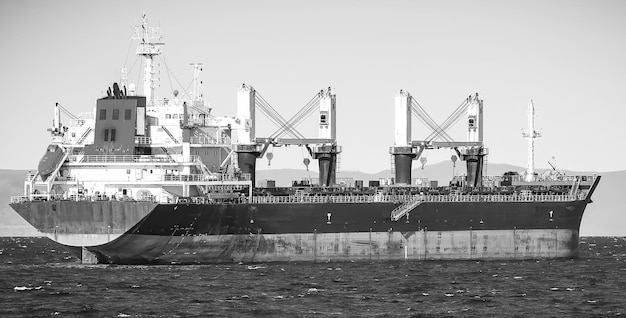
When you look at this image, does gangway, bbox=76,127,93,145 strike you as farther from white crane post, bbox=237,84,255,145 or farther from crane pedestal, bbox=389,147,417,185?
crane pedestal, bbox=389,147,417,185

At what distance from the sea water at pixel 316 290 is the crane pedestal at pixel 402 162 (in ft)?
37.0

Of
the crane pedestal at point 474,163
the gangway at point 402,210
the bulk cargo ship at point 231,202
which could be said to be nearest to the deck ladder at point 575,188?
the bulk cargo ship at point 231,202

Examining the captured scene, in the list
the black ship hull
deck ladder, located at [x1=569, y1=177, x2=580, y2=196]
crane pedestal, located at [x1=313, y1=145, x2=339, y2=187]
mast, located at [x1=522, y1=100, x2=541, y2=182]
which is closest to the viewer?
the black ship hull

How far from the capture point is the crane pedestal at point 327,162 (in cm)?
9025

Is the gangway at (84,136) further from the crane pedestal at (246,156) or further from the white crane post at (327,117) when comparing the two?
the white crane post at (327,117)

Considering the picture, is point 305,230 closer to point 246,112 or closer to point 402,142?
point 246,112

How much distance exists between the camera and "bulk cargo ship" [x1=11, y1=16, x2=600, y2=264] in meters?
74.9

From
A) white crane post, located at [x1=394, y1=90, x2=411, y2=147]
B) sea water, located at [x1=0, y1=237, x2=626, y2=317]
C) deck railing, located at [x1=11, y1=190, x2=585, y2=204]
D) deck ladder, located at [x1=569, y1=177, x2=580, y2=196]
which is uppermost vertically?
white crane post, located at [x1=394, y1=90, x2=411, y2=147]

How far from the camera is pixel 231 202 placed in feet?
256

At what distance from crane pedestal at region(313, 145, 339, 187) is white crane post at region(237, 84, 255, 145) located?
6.10 m

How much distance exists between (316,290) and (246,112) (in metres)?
26.6

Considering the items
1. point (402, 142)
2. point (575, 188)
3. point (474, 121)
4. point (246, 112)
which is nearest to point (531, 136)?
point (474, 121)

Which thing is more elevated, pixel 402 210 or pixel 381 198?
pixel 381 198

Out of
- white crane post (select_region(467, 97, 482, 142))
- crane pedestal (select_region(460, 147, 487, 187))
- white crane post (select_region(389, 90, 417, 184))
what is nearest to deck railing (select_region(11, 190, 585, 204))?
white crane post (select_region(389, 90, 417, 184))
